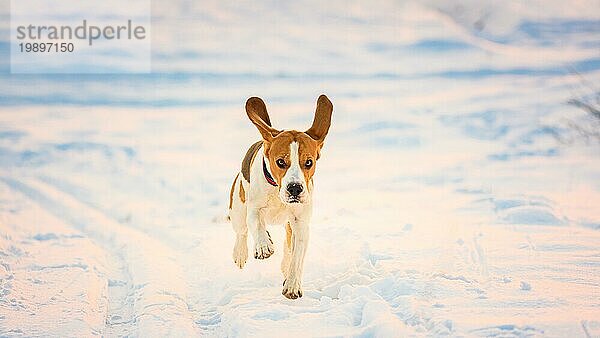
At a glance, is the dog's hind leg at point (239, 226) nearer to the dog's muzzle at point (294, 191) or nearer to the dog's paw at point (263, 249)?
the dog's paw at point (263, 249)

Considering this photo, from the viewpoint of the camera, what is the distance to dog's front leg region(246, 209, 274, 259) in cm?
250

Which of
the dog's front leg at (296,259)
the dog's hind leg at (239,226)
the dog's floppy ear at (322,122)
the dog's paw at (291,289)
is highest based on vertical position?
the dog's floppy ear at (322,122)

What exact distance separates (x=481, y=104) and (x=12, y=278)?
201 centimetres

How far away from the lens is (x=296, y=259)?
264 cm

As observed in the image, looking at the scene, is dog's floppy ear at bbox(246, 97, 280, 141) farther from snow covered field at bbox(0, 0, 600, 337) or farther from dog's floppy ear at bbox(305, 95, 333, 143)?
snow covered field at bbox(0, 0, 600, 337)

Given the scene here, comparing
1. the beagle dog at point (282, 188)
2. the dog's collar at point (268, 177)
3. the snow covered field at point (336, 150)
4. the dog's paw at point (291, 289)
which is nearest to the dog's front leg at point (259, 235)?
the beagle dog at point (282, 188)

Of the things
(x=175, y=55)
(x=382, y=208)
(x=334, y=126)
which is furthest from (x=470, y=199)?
(x=175, y=55)

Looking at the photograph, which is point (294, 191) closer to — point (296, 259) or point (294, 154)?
point (294, 154)

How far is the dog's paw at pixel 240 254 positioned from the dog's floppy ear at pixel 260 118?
46 cm

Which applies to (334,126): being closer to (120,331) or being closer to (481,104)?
(481,104)

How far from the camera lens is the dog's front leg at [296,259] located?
262cm

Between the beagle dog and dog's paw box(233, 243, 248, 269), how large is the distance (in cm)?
4

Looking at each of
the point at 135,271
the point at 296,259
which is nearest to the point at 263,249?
the point at 296,259

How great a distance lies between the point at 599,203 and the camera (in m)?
3.47
